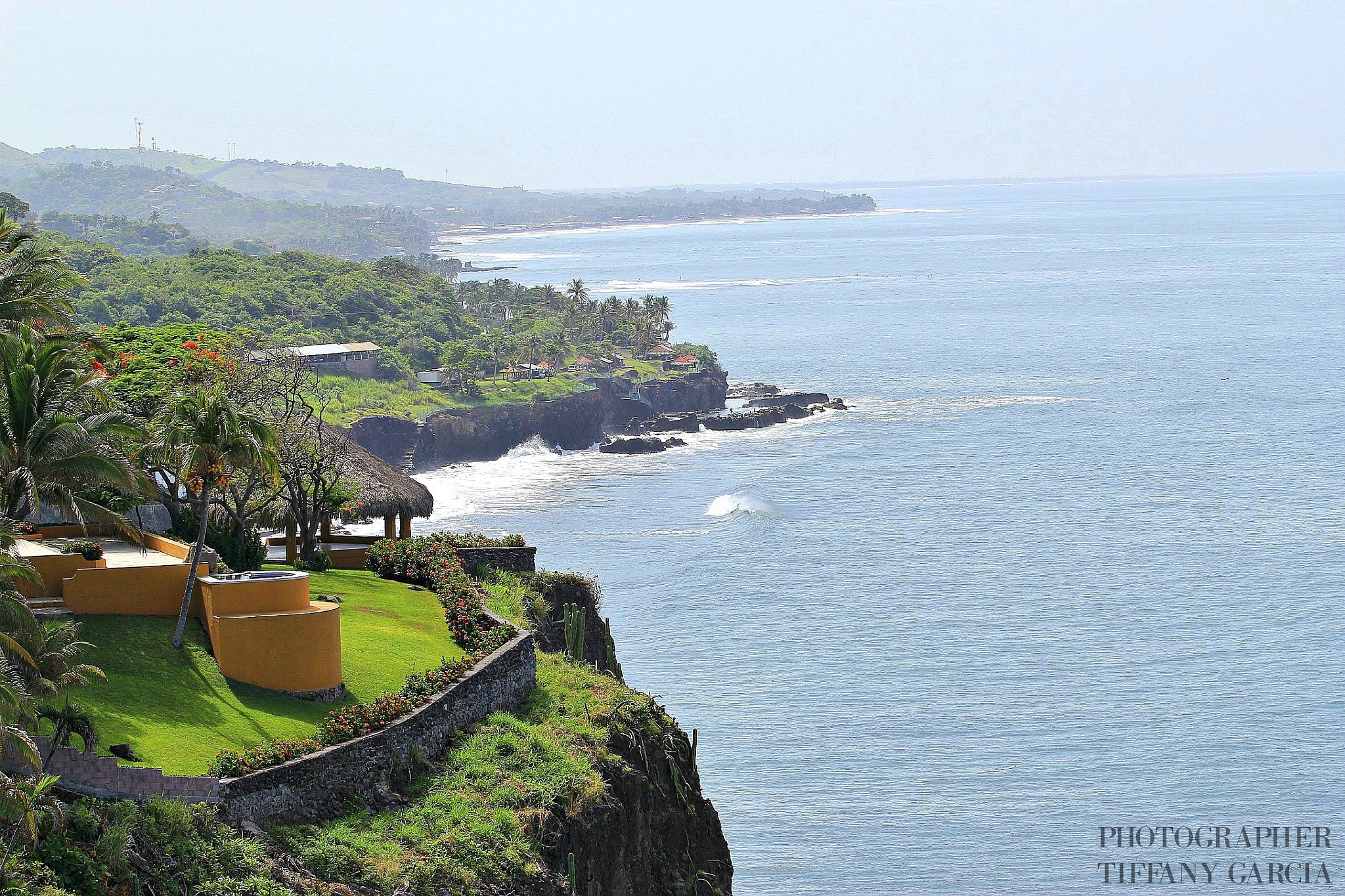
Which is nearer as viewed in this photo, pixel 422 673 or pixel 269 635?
pixel 269 635

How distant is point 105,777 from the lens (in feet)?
56.7

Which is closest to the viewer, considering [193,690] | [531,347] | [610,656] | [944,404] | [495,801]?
[193,690]

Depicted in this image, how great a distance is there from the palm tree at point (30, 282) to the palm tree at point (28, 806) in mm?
13245

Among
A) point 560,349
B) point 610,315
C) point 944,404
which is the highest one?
point 610,315

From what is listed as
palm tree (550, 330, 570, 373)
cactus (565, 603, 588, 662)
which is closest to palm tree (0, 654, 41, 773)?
cactus (565, 603, 588, 662)

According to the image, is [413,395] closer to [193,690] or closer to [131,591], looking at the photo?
[131,591]

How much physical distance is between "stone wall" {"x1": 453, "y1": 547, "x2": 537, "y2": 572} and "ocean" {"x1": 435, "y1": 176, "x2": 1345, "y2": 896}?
32.7 ft

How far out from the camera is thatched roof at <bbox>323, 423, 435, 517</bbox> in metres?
38.5

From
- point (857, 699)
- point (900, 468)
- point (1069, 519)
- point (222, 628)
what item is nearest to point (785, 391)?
point (900, 468)

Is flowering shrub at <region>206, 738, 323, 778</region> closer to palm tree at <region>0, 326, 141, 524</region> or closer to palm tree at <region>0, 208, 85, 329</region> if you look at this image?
palm tree at <region>0, 326, 141, 524</region>

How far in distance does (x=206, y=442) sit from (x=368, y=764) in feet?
20.1

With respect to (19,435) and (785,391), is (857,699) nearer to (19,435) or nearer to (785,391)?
(19,435)

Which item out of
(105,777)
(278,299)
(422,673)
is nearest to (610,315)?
(278,299)

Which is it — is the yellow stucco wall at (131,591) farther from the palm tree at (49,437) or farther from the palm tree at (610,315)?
the palm tree at (610,315)
